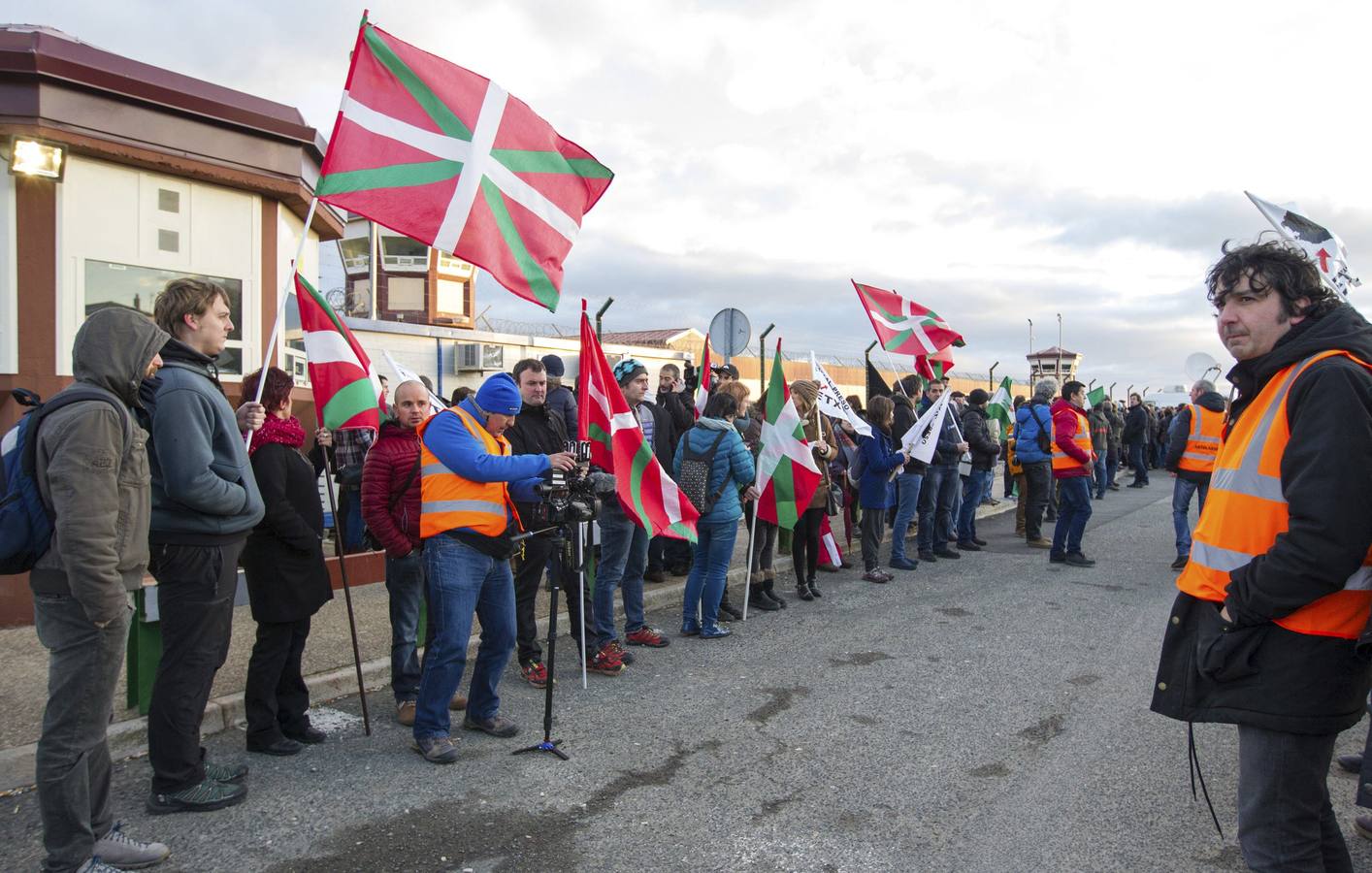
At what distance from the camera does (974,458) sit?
11586 millimetres

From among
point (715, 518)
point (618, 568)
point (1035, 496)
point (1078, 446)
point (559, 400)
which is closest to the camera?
point (618, 568)

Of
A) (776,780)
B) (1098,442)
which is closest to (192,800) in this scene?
(776,780)

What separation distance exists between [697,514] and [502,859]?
3225mm

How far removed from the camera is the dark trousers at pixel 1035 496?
11.3m

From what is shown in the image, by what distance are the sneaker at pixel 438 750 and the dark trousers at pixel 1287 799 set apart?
132 inches

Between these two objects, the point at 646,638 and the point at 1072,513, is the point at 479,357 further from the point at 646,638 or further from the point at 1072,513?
the point at 646,638

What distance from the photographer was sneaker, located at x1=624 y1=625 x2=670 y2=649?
256 inches

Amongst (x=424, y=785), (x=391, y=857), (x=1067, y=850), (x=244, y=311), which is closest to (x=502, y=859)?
(x=391, y=857)

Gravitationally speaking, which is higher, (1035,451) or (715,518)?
(1035,451)

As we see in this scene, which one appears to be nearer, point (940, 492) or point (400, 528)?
point (400, 528)

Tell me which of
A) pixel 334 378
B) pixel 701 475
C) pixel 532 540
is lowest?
pixel 532 540

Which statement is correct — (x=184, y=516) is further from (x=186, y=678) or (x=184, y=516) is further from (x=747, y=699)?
(x=747, y=699)

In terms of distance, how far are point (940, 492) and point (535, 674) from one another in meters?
6.40

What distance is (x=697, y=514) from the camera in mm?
6340
